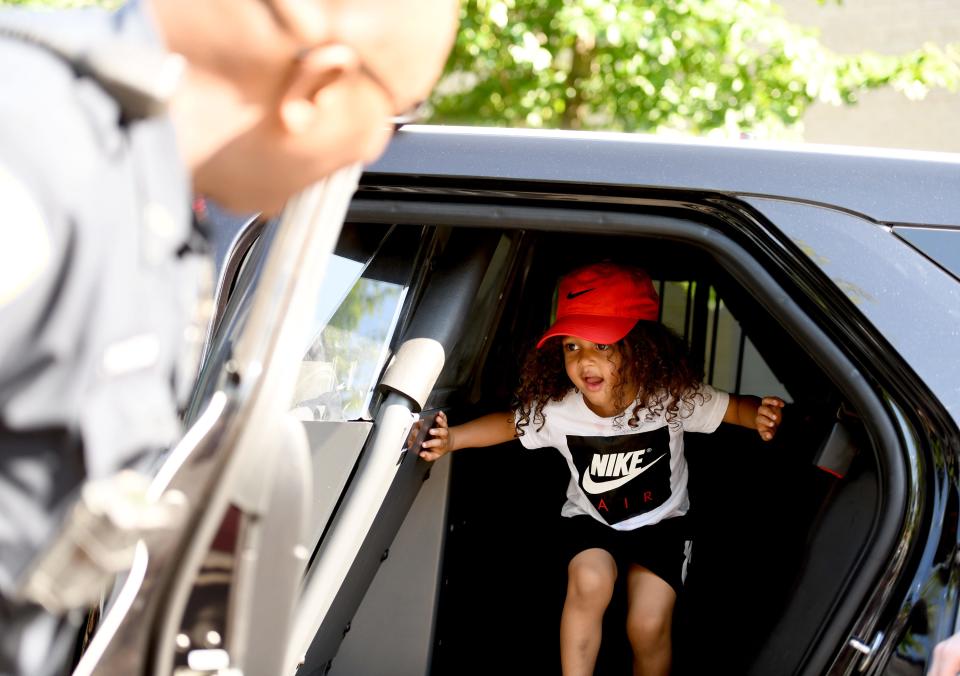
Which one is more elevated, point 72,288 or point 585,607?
point 72,288

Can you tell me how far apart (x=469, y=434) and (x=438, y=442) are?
161mm

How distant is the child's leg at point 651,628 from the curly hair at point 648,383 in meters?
0.41

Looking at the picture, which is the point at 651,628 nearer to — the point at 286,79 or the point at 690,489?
the point at 690,489

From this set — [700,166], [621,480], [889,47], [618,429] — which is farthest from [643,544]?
[889,47]

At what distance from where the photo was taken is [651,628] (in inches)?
89.1

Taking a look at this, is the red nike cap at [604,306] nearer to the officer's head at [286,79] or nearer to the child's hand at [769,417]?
the child's hand at [769,417]

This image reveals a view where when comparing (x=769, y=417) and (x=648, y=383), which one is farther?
(x=648, y=383)

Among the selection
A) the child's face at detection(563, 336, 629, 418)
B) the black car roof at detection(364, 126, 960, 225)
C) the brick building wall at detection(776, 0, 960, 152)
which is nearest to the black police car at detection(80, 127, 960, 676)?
the black car roof at detection(364, 126, 960, 225)

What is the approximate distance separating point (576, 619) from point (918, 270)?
3.94 feet

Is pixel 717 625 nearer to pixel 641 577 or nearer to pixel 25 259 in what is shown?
pixel 641 577

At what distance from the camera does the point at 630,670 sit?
2.43m

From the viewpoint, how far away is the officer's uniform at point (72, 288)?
588 millimetres

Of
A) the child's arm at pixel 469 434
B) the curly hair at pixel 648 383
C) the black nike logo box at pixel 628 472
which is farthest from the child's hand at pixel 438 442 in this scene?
the black nike logo box at pixel 628 472

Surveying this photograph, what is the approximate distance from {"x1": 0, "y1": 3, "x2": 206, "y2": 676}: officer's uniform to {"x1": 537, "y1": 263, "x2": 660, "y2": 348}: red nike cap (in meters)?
1.62
